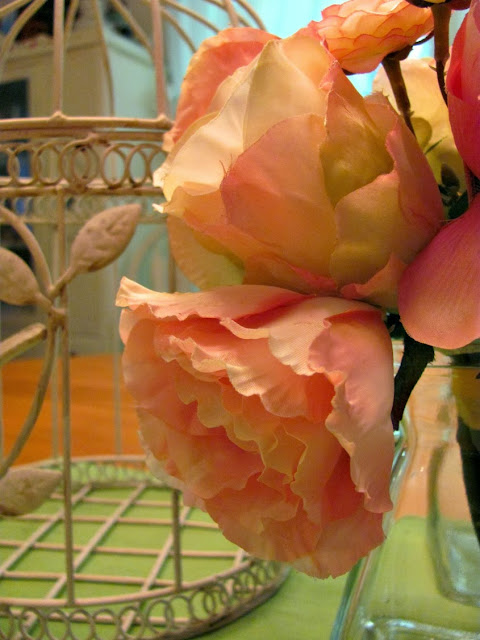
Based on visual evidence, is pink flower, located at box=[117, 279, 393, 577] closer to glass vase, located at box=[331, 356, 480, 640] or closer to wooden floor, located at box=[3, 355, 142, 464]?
glass vase, located at box=[331, 356, 480, 640]

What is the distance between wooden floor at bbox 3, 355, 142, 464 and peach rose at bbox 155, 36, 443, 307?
25.3 inches

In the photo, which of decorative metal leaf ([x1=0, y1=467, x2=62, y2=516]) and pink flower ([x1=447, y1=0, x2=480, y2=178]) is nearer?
pink flower ([x1=447, y1=0, x2=480, y2=178])

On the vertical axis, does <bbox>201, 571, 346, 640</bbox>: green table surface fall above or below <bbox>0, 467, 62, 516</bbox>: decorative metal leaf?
below

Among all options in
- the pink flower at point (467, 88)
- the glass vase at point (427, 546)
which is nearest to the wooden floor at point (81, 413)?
the glass vase at point (427, 546)

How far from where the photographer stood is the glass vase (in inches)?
9.4

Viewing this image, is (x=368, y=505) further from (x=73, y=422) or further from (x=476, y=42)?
(x=73, y=422)

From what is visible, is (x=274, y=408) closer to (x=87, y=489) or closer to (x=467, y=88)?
(x=467, y=88)

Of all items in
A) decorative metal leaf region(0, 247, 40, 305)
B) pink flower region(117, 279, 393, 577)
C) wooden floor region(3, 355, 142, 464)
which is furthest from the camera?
wooden floor region(3, 355, 142, 464)

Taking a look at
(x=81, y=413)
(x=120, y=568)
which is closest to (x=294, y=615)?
(x=120, y=568)

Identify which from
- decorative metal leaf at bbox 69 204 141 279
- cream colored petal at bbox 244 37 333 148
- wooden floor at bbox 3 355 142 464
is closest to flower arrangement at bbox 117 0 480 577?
cream colored petal at bbox 244 37 333 148

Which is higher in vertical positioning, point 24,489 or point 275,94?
point 275,94

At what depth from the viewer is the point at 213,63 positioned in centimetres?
21

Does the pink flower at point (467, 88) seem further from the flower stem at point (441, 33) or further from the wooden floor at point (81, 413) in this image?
the wooden floor at point (81, 413)

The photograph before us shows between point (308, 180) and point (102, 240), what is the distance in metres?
0.18
